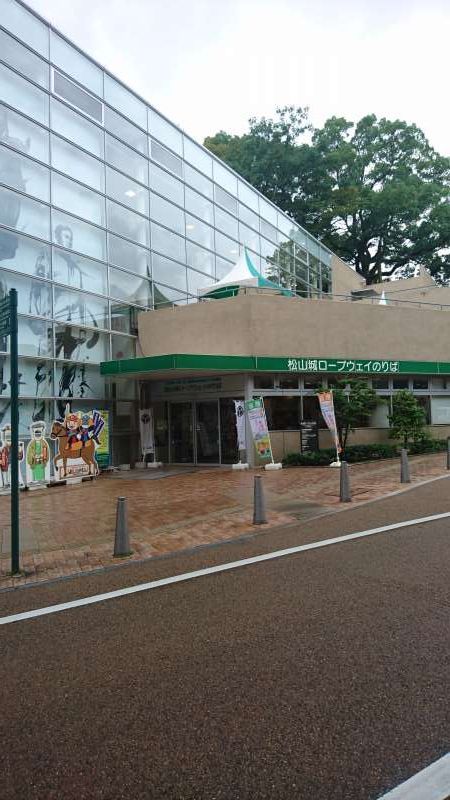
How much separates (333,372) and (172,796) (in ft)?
58.1

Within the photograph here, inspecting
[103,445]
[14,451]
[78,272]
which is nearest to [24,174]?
[78,272]

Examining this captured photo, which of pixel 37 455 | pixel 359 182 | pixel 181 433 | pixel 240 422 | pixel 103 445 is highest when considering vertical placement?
pixel 359 182

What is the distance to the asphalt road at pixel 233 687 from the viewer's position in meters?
2.57

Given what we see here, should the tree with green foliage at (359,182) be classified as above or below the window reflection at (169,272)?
above

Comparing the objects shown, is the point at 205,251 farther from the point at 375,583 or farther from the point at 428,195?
the point at 428,195

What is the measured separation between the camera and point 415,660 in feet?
12.0

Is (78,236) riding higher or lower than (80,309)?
higher

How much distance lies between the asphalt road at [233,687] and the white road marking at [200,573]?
0.17 m

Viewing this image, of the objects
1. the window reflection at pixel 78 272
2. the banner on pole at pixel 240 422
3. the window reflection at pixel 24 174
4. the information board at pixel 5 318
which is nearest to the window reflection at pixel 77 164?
the window reflection at pixel 24 174

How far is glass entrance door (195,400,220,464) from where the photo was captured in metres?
18.5

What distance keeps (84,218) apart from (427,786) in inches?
716

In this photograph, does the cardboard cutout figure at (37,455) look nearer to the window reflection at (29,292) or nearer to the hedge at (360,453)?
the window reflection at (29,292)

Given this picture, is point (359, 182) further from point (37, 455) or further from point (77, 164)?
point (37, 455)

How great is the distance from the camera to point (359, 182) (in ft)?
156
